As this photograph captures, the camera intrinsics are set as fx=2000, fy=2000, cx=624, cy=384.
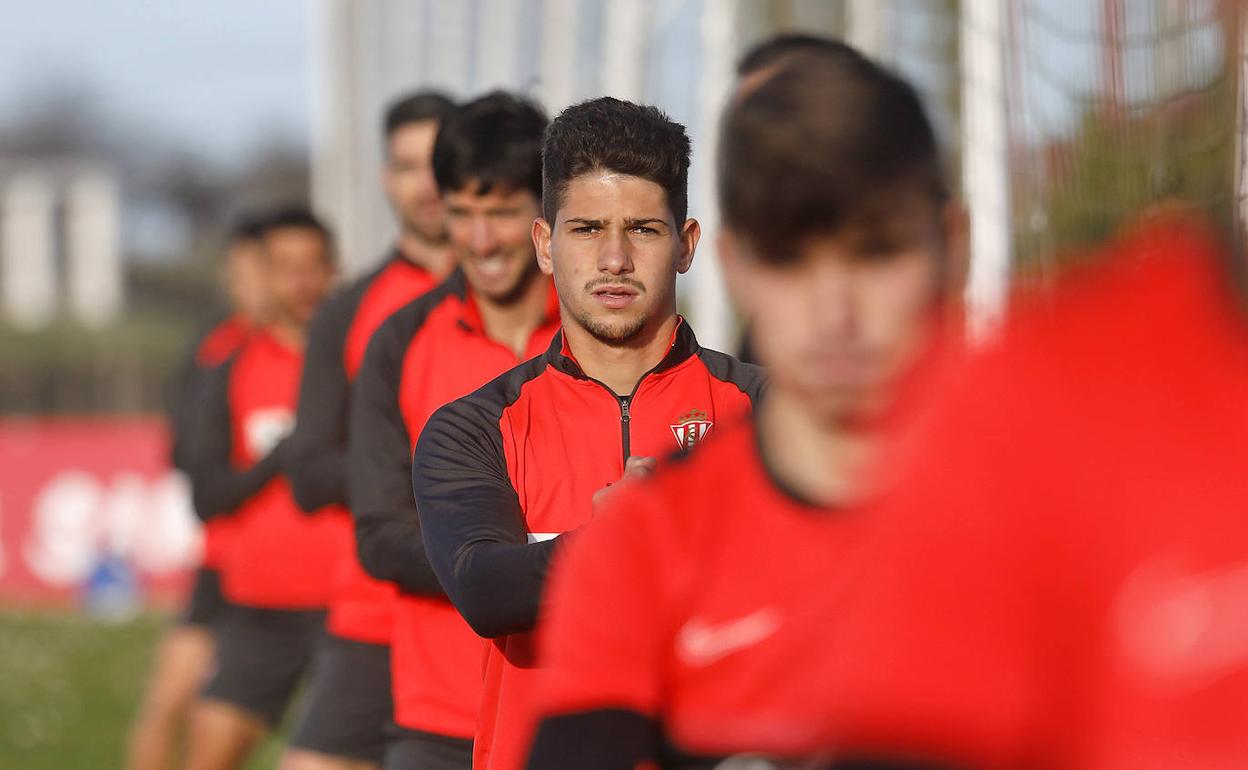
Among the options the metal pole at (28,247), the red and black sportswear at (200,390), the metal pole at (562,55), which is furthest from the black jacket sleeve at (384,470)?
the metal pole at (28,247)

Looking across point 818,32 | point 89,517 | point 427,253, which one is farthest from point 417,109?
point 89,517

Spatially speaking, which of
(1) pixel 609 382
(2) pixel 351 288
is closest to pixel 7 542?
(2) pixel 351 288

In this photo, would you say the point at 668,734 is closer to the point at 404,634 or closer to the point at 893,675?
the point at 893,675

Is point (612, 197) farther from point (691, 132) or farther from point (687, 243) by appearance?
point (691, 132)

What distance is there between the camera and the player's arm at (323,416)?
16.1ft

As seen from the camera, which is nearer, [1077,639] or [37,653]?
[1077,639]

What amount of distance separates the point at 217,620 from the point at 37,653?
7139 millimetres

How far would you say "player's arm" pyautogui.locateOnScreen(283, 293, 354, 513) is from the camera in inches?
193

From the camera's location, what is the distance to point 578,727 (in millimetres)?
1695

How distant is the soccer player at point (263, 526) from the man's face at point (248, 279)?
Answer: 17.0 inches

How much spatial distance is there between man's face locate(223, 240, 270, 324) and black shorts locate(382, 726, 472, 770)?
12.6ft

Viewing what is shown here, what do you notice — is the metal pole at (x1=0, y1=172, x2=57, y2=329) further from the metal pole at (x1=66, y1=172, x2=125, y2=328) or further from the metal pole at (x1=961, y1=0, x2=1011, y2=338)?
the metal pole at (x1=961, y1=0, x2=1011, y2=338)

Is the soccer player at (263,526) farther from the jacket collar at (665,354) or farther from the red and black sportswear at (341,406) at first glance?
the jacket collar at (665,354)

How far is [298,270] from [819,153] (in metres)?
5.79
